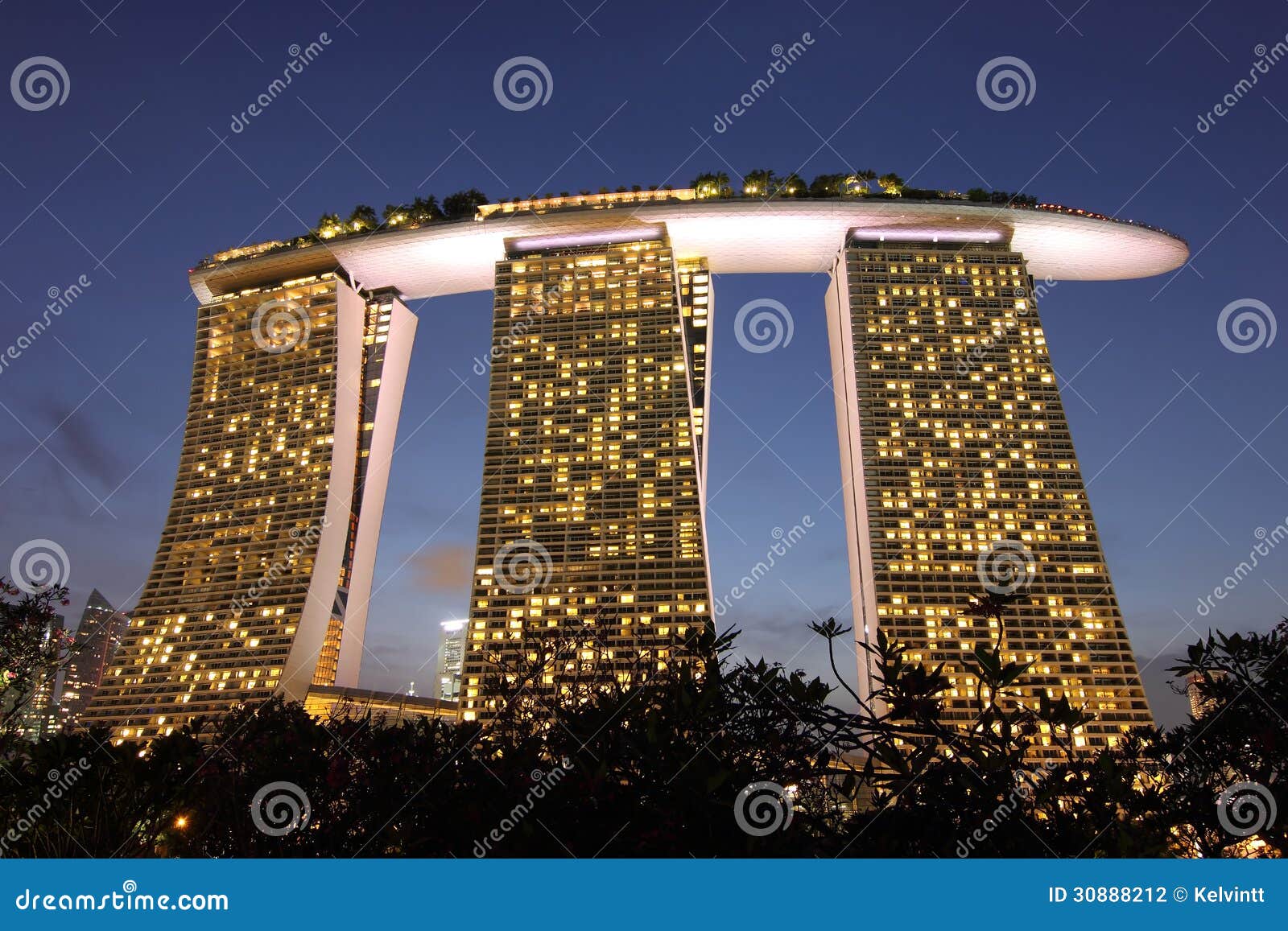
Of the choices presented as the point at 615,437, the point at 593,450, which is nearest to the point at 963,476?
the point at 615,437

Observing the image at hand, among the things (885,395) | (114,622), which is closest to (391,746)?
(885,395)

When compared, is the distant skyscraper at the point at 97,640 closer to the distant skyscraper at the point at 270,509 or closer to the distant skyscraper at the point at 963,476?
the distant skyscraper at the point at 270,509

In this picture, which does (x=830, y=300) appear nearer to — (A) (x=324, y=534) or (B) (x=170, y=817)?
(A) (x=324, y=534)

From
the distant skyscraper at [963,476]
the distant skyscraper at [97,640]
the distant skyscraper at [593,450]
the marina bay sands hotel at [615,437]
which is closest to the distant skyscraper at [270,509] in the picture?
the marina bay sands hotel at [615,437]

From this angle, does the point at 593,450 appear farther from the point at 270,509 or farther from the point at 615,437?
the point at 270,509

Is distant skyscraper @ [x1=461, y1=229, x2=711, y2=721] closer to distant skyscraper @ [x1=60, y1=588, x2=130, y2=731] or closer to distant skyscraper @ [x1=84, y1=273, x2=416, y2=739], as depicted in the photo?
distant skyscraper @ [x1=84, y1=273, x2=416, y2=739]
